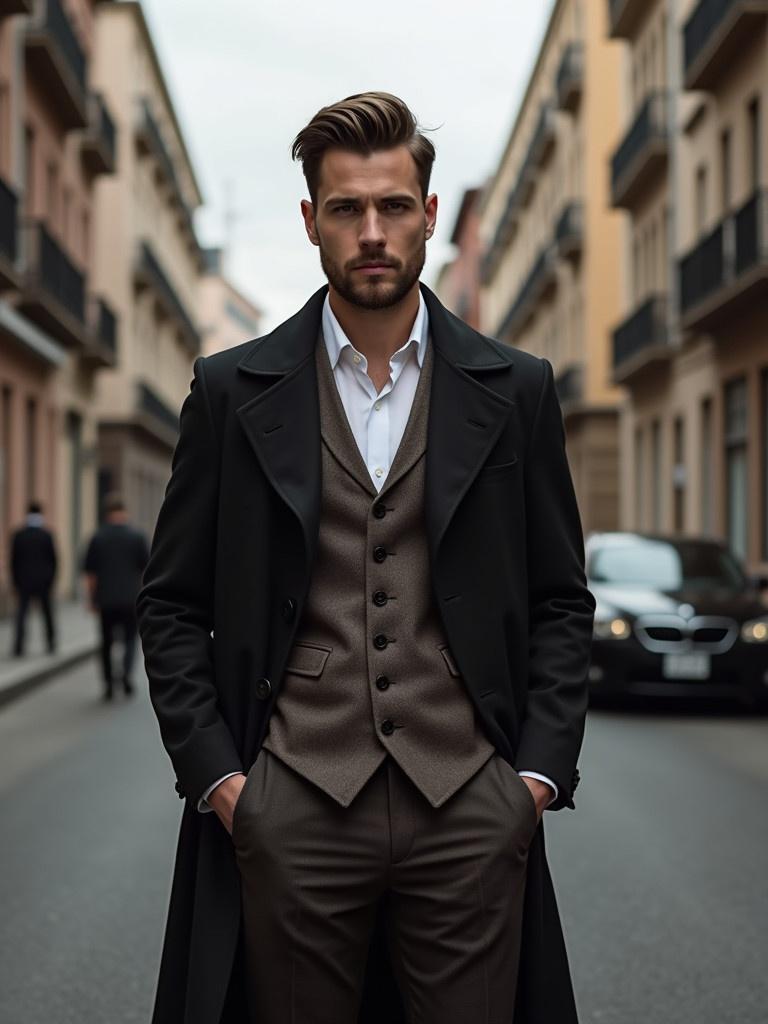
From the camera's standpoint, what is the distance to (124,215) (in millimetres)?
45469

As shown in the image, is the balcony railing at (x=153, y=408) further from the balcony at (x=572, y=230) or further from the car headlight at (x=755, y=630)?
the car headlight at (x=755, y=630)

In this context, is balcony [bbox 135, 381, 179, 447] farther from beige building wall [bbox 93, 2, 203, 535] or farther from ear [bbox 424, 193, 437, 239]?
ear [bbox 424, 193, 437, 239]

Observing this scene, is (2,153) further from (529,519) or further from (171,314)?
(171,314)

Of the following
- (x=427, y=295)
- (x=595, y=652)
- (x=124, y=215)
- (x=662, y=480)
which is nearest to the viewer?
(x=427, y=295)

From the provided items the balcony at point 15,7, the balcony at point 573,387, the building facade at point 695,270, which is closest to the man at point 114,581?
the balcony at point 15,7

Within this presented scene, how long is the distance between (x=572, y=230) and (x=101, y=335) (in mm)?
13418

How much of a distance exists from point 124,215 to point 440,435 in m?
44.1

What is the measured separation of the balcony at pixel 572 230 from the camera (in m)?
43.8

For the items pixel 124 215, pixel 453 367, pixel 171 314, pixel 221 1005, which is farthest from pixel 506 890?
pixel 171 314

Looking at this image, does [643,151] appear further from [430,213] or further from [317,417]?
[317,417]

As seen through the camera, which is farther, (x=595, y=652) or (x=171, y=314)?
(x=171, y=314)

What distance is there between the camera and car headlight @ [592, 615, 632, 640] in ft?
43.2

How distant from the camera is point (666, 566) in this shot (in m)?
14.5

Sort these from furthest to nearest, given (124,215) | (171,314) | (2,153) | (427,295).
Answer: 1. (171,314)
2. (124,215)
3. (2,153)
4. (427,295)
